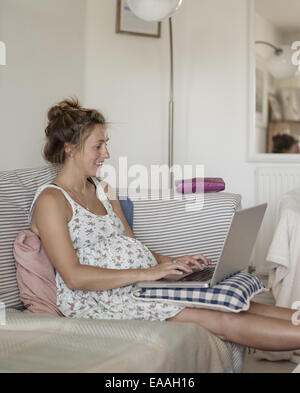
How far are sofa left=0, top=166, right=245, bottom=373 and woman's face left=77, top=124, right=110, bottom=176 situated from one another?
18cm

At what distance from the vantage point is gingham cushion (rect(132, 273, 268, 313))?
149 cm

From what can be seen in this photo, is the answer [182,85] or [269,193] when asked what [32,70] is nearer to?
[182,85]

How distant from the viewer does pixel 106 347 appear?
4.08 feet

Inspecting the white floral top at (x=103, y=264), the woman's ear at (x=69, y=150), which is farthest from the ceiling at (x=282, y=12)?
the white floral top at (x=103, y=264)

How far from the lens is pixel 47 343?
4.19 ft

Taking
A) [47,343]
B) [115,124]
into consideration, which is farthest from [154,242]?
[115,124]

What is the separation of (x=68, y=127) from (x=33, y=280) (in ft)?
1.76

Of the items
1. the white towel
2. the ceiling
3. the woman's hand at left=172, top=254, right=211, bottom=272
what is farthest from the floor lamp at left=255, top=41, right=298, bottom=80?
the woman's hand at left=172, top=254, right=211, bottom=272

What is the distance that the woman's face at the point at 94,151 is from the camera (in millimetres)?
1875

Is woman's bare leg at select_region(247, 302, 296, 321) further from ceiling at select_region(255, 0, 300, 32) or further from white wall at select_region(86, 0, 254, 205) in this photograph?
ceiling at select_region(255, 0, 300, 32)

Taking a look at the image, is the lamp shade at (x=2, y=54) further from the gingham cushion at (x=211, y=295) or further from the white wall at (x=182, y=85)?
the gingham cushion at (x=211, y=295)

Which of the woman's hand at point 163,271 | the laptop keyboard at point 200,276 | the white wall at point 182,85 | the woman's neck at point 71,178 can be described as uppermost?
the white wall at point 182,85

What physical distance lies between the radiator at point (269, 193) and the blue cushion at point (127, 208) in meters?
1.59
